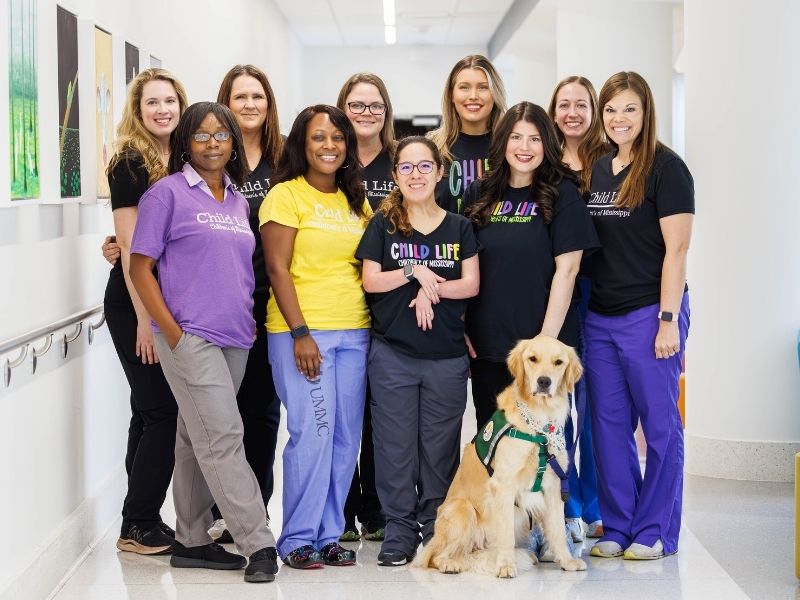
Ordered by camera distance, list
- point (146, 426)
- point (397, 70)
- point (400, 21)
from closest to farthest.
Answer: point (146, 426)
point (400, 21)
point (397, 70)

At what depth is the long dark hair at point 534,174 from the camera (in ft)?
11.6

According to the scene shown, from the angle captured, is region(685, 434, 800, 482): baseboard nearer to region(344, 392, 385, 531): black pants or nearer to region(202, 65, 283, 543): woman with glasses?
region(344, 392, 385, 531): black pants

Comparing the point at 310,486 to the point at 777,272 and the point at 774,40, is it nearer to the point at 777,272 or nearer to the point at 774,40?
the point at 777,272

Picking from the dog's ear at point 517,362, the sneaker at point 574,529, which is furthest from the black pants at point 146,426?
the sneaker at point 574,529

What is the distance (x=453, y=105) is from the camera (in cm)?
401

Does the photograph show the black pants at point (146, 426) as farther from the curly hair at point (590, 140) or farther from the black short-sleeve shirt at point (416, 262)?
the curly hair at point (590, 140)

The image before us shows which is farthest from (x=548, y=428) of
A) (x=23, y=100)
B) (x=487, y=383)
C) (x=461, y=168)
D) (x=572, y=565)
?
(x=23, y=100)

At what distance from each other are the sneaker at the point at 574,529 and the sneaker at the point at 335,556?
0.80m

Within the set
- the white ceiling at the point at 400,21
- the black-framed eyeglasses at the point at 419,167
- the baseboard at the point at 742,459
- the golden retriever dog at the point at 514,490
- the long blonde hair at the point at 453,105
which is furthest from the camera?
the white ceiling at the point at 400,21

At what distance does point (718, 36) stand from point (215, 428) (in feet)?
10.3

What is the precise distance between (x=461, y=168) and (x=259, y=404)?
3.83 feet

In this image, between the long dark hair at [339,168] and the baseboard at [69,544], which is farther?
the long dark hair at [339,168]

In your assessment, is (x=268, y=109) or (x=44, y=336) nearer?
(x=44, y=336)

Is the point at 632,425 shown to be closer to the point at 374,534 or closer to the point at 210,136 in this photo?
the point at 374,534
